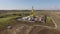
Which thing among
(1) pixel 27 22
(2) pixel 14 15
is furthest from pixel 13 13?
(1) pixel 27 22

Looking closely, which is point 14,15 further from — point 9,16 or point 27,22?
point 27,22

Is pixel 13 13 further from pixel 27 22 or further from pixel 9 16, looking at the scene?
pixel 27 22

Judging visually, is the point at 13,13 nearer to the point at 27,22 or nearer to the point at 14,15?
the point at 14,15

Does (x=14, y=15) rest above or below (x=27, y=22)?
above

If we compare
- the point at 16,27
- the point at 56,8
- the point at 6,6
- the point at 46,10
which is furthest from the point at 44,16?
the point at 6,6

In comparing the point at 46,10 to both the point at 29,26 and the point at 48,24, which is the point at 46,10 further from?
the point at 29,26

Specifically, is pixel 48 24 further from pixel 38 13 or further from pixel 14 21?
pixel 14 21

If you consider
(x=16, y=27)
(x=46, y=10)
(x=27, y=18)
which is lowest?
(x=16, y=27)

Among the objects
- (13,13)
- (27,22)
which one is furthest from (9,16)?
(27,22)

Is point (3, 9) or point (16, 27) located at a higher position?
point (3, 9)

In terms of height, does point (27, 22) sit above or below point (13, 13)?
below
